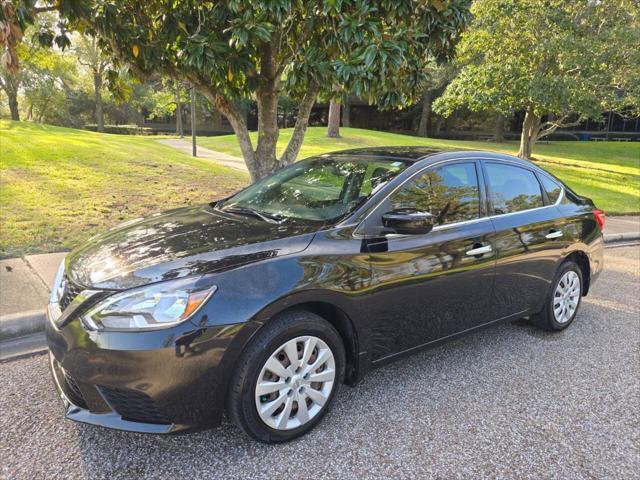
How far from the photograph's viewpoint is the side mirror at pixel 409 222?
290 centimetres

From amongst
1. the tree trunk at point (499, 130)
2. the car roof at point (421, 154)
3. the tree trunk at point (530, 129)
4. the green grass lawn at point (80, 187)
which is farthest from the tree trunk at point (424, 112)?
the car roof at point (421, 154)

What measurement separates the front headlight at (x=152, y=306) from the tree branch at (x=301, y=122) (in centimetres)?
414

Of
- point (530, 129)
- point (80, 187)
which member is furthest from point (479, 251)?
point (530, 129)

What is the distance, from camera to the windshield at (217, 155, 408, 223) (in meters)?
3.23

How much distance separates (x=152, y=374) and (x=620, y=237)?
29.5 feet

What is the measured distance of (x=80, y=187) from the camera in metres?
8.94

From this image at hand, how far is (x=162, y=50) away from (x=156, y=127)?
40510mm

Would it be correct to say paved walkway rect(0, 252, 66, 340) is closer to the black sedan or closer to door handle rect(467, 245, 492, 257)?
the black sedan

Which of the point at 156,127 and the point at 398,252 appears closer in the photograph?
the point at 398,252

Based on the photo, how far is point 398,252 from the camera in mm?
3021

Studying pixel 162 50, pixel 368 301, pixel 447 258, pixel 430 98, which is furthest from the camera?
pixel 430 98

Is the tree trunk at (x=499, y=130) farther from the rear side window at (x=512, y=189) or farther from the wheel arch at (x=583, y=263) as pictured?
the rear side window at (x=512, y=189)

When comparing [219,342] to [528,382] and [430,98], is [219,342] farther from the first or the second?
[430,98]

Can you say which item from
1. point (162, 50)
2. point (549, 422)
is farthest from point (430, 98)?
point (549, 422)
